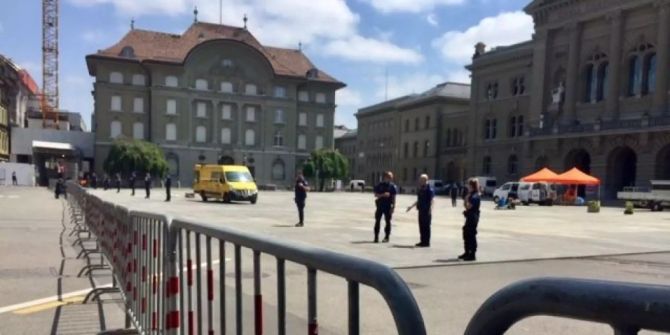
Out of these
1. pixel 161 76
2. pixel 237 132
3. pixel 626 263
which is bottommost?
pixel 626 263

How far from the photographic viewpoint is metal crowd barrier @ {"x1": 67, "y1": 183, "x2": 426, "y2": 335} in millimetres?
2031

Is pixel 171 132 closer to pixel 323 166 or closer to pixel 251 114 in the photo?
pixel 251 114

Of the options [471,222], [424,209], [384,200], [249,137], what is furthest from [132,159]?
[471,222]

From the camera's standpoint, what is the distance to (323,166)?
80.9m

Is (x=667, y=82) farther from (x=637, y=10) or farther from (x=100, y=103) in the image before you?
(x=100, y=103)

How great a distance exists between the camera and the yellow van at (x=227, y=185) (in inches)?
1438

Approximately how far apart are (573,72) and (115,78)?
57.3m

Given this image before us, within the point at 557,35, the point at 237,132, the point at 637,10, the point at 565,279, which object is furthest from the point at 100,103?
the point at 565,279

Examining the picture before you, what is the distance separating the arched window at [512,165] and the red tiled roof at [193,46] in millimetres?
30668

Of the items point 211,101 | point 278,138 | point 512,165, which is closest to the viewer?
point 512,165

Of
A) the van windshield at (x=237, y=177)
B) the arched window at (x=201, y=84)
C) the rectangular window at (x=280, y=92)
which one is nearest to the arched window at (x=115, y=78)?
the arched window at (x=201, y=84)

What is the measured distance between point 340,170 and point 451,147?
18.1 metres

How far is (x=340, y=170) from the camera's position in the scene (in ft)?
270

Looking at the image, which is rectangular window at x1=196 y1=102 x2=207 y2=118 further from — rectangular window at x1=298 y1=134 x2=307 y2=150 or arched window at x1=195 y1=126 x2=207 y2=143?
rectangular window at x1=298 y1=134 x2=307 y2=150
